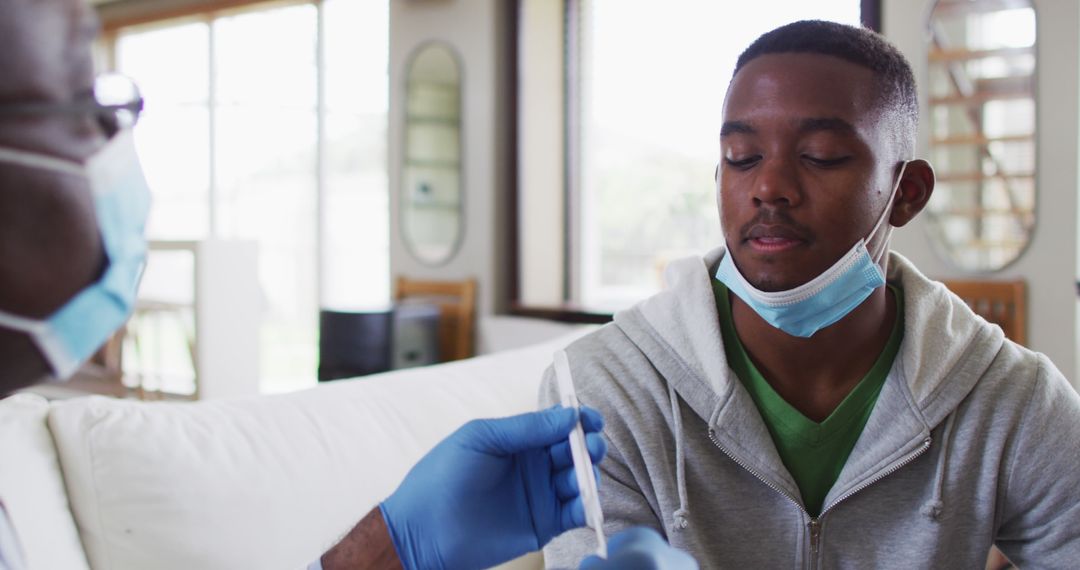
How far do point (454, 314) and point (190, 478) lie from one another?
3573 mm

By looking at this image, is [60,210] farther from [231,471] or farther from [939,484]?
[939,484]

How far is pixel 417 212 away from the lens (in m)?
4.96

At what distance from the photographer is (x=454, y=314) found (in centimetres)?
470

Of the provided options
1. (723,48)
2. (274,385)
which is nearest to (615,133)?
(723,48)

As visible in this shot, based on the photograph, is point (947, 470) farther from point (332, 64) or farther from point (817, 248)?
point (332, 64)

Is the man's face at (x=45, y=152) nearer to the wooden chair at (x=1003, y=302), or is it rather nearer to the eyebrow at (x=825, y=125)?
the eyebrow at (x=825, y=125)

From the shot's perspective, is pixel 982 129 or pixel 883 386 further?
pixel 982 129

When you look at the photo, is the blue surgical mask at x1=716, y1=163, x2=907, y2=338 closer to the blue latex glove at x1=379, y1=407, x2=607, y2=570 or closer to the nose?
the nose

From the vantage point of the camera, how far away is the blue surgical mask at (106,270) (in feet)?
1.90

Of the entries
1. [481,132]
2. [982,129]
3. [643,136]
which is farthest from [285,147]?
[982,129]

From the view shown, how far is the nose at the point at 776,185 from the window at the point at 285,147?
13.7 ft

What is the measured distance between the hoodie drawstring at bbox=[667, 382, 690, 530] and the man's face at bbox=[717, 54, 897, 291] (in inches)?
7.5

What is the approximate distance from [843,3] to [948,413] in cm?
265

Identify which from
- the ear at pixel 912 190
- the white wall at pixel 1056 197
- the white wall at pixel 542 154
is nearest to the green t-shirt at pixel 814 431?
the ear at pixel 912 190
